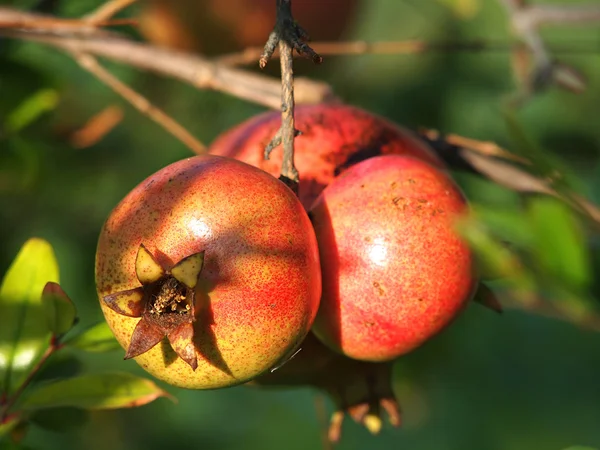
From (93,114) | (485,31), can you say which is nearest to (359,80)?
(485,31)

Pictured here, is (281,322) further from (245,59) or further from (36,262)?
(245,59)

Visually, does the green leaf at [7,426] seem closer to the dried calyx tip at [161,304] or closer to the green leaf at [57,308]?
the green leaf at [57,308]

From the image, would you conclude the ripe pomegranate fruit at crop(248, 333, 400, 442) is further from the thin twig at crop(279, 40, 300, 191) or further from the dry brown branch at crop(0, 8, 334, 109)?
the dry brown branch at crop(0, 8, 334, 109)

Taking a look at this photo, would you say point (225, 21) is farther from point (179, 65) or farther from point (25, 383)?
point (25, 383)

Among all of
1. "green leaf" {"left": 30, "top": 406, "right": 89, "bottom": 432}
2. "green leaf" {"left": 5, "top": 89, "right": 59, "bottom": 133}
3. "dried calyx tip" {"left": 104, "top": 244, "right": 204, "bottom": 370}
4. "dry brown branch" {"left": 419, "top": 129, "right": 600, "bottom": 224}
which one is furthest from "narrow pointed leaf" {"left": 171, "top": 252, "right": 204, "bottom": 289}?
"green leaf" {"left": 5, "top": 89, "right": 59, "bottom": 133}


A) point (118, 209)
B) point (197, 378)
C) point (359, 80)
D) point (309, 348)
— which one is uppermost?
point (118, 209)

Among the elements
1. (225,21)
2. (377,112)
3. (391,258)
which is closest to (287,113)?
(391,258)
